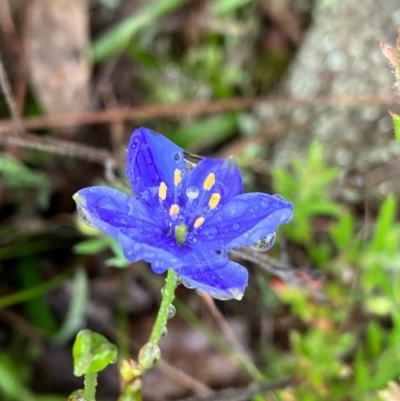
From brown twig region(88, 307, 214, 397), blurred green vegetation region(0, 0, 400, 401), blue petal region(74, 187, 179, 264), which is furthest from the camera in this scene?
brown twig region(88, 307, 214, 397)

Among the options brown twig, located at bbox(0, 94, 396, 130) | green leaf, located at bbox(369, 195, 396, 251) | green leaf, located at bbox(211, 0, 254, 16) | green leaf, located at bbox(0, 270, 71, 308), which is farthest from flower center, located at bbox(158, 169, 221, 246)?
green leaf, located at bbox(211, 0, 254, 16)

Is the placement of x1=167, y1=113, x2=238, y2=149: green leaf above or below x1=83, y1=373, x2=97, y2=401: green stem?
above

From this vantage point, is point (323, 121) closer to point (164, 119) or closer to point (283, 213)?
point (164, 119)

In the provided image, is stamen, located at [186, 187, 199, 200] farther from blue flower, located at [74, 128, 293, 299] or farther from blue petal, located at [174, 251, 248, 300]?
blue petal, located at [174, 251, 248, 300]

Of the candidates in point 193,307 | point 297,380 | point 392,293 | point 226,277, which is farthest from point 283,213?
point 193,307

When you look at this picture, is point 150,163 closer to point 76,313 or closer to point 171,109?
point 76,313

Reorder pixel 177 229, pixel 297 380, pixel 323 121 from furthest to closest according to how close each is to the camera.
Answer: pixel 323 121, pixel 297 380, pixel 177 229

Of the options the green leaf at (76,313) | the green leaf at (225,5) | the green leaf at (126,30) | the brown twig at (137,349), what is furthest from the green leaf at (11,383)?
the green leaf at (225,5)

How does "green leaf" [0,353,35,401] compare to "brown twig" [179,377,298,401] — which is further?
"green leaf" [0,353,35,401]
